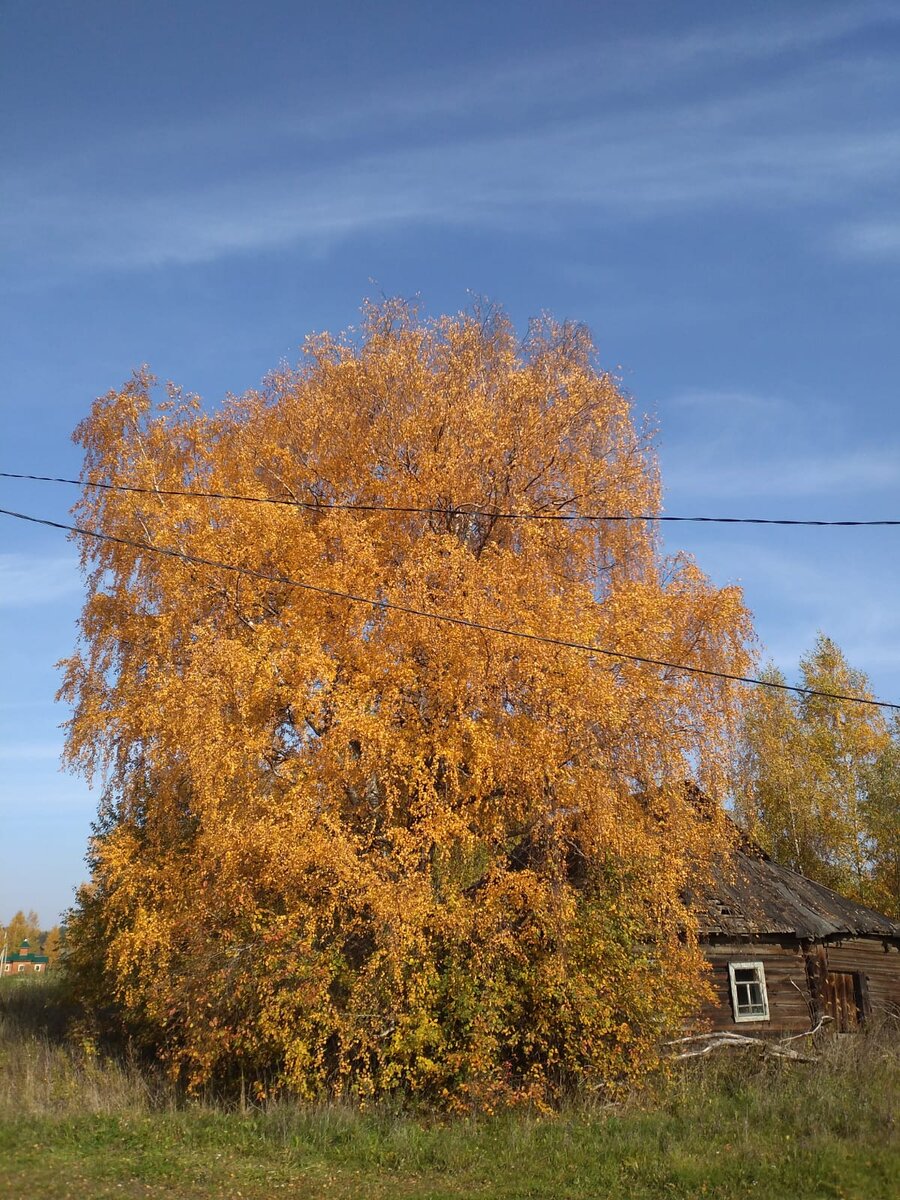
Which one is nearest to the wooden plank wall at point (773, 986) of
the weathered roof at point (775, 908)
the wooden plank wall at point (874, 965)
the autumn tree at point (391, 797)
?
the weathered roof at point (775, 908)

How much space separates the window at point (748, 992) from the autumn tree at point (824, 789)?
17805 millimetres

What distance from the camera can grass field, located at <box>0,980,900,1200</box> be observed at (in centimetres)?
1077

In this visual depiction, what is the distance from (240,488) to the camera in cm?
1742

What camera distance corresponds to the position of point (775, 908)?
21.7 m

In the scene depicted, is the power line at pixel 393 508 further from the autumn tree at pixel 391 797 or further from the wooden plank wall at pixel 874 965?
the wooden plank wall at pixel 874 965

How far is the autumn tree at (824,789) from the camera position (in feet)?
130

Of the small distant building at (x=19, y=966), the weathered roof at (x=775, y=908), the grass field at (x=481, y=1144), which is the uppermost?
the weathered roof at (x=775, y=908)

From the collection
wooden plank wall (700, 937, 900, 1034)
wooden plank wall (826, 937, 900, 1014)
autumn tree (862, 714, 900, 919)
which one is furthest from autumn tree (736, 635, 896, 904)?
wooden plank wall (700, 937, 900, 1034)

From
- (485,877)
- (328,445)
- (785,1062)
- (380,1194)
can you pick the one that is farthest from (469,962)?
(328,445)

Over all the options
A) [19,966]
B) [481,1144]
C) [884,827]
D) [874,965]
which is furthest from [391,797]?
[19,966]

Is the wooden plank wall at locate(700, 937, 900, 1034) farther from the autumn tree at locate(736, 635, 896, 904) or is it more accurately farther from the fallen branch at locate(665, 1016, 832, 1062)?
the autumn tree at locate(736, 635, 896, 904)

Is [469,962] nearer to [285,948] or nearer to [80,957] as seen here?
[285,948]

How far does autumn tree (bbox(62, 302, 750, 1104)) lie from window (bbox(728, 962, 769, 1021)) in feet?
21.7

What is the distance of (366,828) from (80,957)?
8.50m
